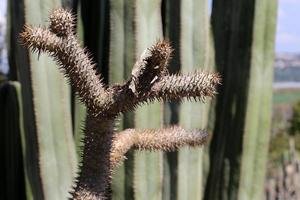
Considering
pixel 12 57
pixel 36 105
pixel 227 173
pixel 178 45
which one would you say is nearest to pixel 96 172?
pixel 36 105

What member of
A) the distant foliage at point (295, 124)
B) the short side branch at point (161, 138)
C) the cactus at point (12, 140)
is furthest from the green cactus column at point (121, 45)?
the distant foliage at point (295, 124)

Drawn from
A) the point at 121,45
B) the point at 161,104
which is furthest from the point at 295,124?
the point at 121,45

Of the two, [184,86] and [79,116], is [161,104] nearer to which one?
[79,116]

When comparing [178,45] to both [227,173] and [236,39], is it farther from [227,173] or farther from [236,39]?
[227,173]

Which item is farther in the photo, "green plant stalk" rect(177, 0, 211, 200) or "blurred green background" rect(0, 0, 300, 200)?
"green plant stalk" rect(177, 0, 211, 200)

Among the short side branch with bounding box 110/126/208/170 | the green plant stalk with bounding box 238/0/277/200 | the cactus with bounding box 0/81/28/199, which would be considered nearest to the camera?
the short side branch with bounding box 110/126/208/170

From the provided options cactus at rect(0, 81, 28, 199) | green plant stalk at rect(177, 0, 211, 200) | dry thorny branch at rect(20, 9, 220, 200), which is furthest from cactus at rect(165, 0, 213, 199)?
dry thorny branch at rect(20, 9, 220, 200)

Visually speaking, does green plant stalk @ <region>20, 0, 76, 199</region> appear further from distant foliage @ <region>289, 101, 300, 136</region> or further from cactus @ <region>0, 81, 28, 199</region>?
distant foliage @ <region>289, 101, 300, 136</region>
